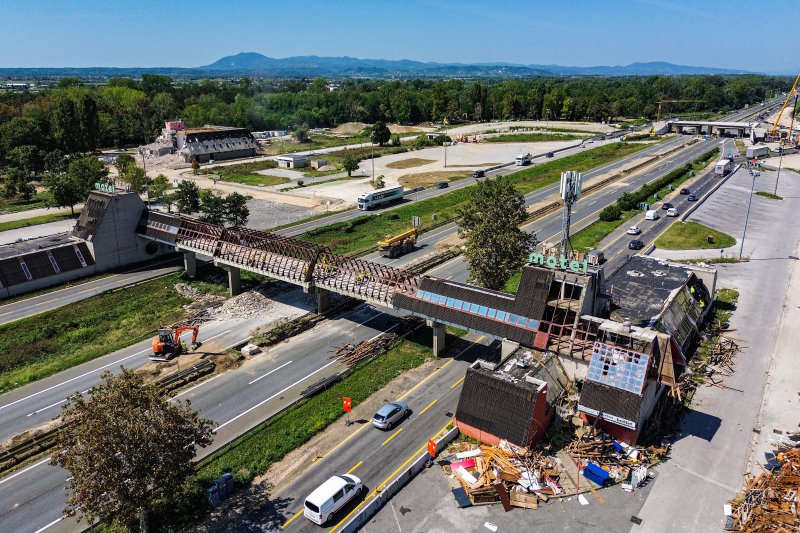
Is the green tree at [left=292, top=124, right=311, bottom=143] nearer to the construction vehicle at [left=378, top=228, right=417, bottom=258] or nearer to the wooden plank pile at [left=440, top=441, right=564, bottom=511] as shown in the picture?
the construction vehicle at [left=378, top=228, right=417, bottom=258]

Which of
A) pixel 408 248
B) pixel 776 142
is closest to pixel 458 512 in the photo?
pixel 408 248

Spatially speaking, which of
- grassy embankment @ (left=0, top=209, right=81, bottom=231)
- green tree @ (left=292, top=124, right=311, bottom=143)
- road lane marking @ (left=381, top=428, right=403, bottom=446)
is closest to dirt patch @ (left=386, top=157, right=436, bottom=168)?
green tree @ (left=292, top=124, right=311, bottom=143)

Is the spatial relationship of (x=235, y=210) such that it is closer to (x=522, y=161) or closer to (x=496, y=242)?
(x=496, y=242)

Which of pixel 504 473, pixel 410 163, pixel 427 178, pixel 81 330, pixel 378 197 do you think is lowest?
pixel 81 330

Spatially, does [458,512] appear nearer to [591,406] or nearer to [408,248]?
[591,406]

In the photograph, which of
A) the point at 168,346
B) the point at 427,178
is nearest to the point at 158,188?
the point at 427,178
